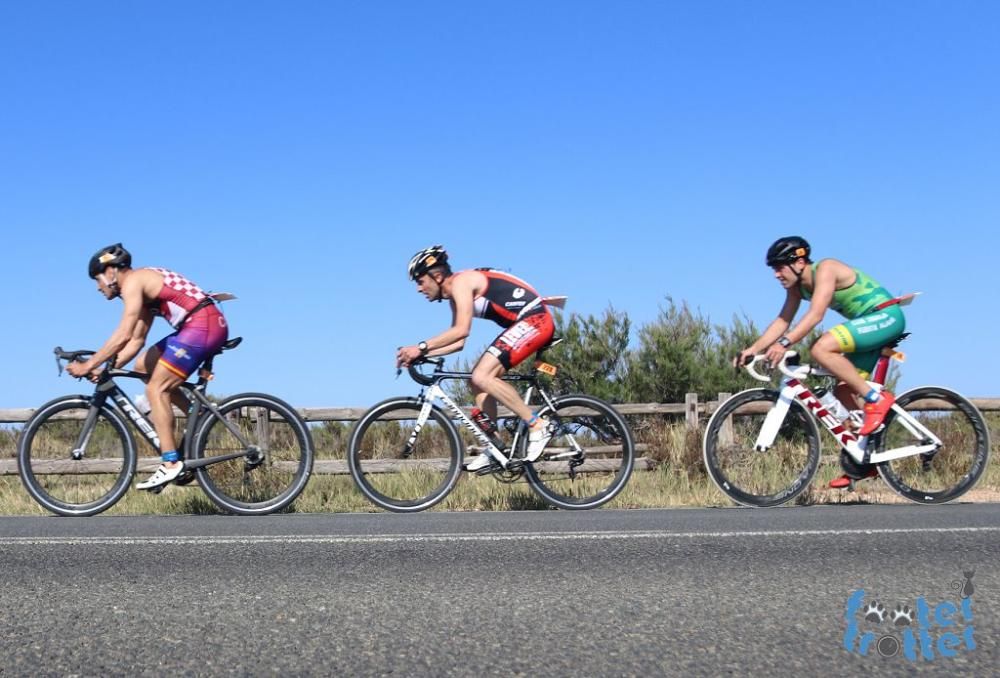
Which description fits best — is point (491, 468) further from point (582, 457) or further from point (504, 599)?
point (504, 599)

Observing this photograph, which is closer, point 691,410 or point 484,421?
point 484,421

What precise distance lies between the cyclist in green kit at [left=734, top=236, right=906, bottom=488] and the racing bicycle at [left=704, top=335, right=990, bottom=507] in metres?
0.11

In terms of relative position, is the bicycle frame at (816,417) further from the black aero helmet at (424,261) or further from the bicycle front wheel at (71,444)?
the bicycle front wheel at (71,444)

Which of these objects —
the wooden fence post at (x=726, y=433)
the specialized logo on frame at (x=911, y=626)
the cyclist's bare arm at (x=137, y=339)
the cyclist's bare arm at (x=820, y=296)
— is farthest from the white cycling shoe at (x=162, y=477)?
the specialized logo on frame at (x=911, y=626)

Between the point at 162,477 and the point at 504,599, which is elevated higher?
the point at 162,477

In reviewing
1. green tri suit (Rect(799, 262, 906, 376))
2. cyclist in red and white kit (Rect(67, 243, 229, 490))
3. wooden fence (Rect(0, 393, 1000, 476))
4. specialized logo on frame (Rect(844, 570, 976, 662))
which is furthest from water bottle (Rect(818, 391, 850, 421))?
wooden fence (Rect(0, 393, 1000, 476))

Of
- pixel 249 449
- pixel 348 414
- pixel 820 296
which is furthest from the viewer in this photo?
pixel 348 414

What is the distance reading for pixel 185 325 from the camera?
8477 mm

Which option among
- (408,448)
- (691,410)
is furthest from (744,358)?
(691,410)

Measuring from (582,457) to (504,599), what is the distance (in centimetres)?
458

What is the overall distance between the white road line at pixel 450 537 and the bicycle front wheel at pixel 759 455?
2.49 metres

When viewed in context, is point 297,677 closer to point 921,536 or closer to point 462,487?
point 921,536

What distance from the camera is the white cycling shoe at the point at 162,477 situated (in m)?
8.35

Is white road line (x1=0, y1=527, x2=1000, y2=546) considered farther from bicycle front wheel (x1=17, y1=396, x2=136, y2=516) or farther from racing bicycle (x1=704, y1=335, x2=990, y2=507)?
bicycle front wheel (x1=17, y1=396, x2=136, y2=516)
